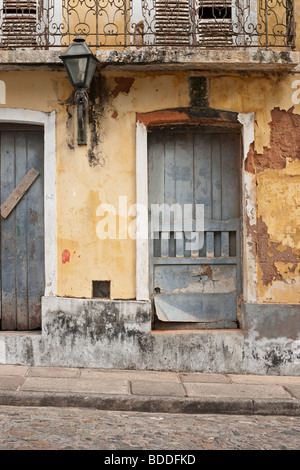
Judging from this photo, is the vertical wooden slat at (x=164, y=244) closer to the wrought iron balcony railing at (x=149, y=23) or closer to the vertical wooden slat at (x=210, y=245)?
the vertical wooden slat at (x=210, y=245)

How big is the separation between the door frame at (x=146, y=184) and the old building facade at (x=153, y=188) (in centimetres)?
2

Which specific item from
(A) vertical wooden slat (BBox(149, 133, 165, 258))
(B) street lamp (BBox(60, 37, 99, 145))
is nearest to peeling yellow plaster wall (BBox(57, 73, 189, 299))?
(A) vertical wooden slat (BBox(149, 133, 165, 258))

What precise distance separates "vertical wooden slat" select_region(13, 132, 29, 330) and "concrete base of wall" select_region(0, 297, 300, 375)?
17.1 inches

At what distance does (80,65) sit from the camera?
6828mm

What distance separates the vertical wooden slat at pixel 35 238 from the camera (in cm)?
763

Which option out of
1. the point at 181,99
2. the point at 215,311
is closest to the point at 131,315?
the point at 215,311

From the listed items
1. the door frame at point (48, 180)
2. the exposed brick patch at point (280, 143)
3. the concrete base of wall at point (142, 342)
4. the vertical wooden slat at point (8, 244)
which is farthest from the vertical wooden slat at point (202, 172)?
the vertical wooden slat at point (8, 244)

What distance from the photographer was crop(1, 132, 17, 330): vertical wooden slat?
25.1ft

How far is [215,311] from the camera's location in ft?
25.0

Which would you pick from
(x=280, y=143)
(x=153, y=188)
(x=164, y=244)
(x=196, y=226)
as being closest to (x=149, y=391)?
(x=164, y=244)

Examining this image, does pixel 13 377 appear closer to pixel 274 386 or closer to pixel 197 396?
pixel 197 396

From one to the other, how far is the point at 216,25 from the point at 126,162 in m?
2.23

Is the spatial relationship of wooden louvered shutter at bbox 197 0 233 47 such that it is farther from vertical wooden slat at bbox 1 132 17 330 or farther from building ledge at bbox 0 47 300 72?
vertical wooden slat at bbox 1 132 17 330
